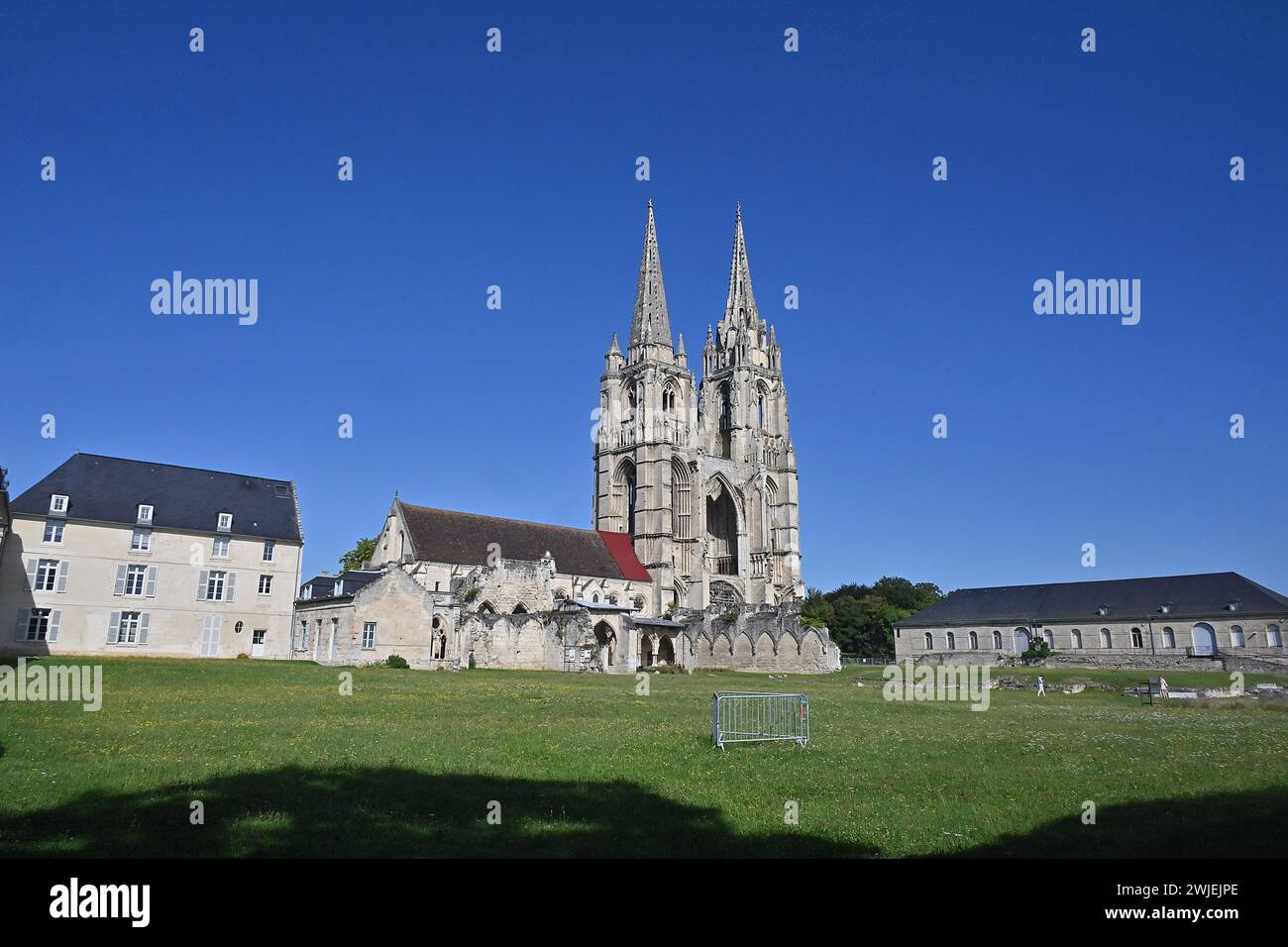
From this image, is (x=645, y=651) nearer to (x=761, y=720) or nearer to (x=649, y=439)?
(x=649, y=439)

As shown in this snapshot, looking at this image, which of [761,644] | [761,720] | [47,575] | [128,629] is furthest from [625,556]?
[761,720]

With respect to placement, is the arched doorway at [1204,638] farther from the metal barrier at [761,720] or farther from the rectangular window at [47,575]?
the rectangular window at [47,575]

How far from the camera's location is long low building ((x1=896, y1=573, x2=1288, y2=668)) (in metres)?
63.8

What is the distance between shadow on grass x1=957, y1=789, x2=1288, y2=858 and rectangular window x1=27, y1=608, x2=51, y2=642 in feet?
144

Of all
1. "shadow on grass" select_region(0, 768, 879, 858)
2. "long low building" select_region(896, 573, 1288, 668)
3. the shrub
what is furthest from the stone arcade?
"shadow on grass" select_region(0, 768, 879, 858)

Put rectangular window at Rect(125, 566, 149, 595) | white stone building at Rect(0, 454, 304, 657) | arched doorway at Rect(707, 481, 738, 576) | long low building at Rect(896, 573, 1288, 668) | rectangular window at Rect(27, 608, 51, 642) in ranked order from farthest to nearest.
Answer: arched doorway at Rect(707, 481, 738, 576), long low building at Rect(896, 573, 1288, 668), rectangular window at Rect(125, 566, 149, 595), white stone building at Rect(0, 454, 304, 657), rectangular window at Rect(27, 608, 51, 642)

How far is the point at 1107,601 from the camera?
72.2 m

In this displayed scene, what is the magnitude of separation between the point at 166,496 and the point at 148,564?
3.63 meters

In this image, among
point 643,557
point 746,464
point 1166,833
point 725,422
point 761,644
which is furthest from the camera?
point 725,422

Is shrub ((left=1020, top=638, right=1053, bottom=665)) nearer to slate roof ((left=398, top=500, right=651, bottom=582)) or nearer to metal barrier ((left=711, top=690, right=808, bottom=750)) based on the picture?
slate roof ((left=398, top=500, right=651, bottom=582))

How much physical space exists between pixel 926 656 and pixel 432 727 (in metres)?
67.0

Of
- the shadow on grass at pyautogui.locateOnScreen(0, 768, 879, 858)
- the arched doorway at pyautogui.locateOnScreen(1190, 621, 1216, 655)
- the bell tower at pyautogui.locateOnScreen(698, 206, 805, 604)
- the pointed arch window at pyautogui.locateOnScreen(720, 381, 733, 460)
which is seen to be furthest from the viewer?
the pointed arch window at pyautogui.locateOnScreen(720, 381, 733, 460)
